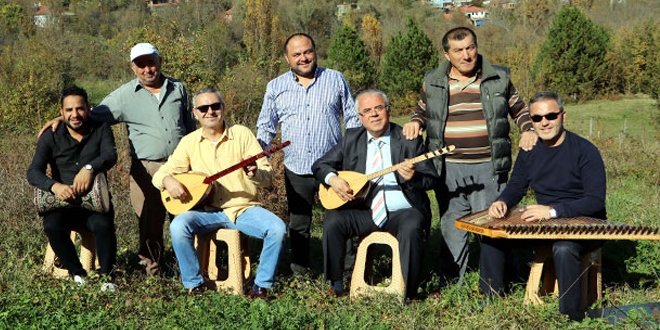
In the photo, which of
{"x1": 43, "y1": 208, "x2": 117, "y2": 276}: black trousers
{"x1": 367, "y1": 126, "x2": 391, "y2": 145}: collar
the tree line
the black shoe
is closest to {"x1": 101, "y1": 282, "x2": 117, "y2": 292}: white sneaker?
{"x1": 43, "y1": 208, "x2": 117, "y2": 276}: black trousers

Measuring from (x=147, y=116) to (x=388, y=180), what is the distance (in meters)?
1.96

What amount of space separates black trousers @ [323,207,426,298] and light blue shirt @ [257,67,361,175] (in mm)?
598

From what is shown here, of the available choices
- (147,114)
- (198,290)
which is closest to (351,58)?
(147,114)

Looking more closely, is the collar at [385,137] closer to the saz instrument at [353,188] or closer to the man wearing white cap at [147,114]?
the saz instrument at [353,188]

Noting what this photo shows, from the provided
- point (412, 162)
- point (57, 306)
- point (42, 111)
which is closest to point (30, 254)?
point (57, 306)

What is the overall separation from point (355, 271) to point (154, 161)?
5.98 feet

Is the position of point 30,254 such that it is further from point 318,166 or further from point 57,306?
point 318,166

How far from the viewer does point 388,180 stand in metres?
5.48

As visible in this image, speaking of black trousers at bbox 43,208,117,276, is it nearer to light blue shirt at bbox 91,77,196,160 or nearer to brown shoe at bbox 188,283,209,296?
light blue shirt at bbox 91,77,196,160

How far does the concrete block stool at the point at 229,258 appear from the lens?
5484 millimetres

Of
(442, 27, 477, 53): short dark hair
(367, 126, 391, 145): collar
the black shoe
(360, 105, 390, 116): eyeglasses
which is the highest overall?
(442, 27, 477, 53): short dark hair

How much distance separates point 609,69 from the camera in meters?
32.2

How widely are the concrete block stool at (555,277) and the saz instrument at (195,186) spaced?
76.1 inches

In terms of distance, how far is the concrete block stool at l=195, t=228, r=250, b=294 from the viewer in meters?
5.48
